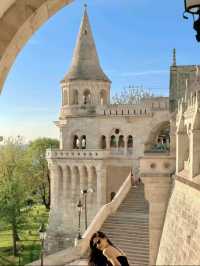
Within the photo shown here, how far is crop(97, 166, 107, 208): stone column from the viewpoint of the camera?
31.2 meters

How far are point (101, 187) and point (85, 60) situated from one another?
9.27m

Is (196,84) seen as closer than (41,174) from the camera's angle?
Yes

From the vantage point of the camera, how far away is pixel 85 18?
35188 mm

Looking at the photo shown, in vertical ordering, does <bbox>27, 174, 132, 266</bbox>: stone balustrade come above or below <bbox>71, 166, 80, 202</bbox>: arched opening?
below

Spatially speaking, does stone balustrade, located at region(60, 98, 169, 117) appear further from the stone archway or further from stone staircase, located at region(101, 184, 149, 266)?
the stone archway

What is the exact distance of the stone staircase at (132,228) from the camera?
68.5 feet

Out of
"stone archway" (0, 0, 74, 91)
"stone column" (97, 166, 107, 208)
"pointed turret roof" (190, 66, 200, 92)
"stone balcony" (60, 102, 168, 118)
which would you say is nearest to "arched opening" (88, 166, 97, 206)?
"stone column" (97, 166, 107, 208)

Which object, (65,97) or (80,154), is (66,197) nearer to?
(80,154)

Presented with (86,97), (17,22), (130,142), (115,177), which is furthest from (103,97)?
(17,22)

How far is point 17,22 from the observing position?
3061mm

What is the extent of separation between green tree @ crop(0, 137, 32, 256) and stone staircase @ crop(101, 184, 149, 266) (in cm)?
859

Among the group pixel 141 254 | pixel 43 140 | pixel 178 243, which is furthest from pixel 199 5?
pixel 43 140

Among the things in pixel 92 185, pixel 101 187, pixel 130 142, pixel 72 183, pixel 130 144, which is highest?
pixel 130 142

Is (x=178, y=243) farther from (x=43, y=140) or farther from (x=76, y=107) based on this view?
(x=43, y=140)
